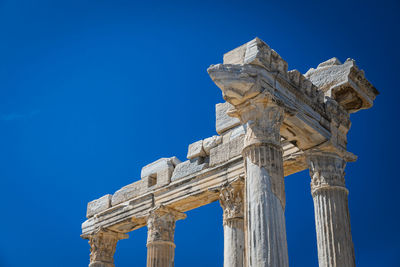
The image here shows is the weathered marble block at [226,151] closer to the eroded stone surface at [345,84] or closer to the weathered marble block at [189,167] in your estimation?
the weathered marble block at [189,167]

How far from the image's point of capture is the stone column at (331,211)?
16938 mm

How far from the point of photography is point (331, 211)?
1745 cm

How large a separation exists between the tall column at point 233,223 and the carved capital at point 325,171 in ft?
10.0

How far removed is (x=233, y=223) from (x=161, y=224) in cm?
391

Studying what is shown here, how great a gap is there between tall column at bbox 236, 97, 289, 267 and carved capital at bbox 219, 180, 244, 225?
15.3 feet

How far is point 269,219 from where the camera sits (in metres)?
14.6

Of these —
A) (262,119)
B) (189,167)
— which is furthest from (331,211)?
(189,167)

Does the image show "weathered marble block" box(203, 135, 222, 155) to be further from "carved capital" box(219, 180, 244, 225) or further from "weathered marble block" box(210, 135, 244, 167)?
"carved capital" box(219, 180, 244, 225)

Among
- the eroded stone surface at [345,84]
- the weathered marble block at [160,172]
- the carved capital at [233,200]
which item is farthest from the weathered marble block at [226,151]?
the eroded stone surface at [345,84]

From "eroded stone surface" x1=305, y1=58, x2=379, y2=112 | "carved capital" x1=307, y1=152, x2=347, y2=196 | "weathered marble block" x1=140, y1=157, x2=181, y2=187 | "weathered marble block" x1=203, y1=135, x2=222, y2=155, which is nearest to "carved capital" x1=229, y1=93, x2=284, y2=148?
"carved capital" x1=307, y1=152, x2=347, y2=196

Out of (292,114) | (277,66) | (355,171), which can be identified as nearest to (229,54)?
(277,66)

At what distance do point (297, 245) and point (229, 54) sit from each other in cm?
3468

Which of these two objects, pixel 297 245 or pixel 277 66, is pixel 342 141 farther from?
pixel 297 245

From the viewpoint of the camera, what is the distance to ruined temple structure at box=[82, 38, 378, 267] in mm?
15195
